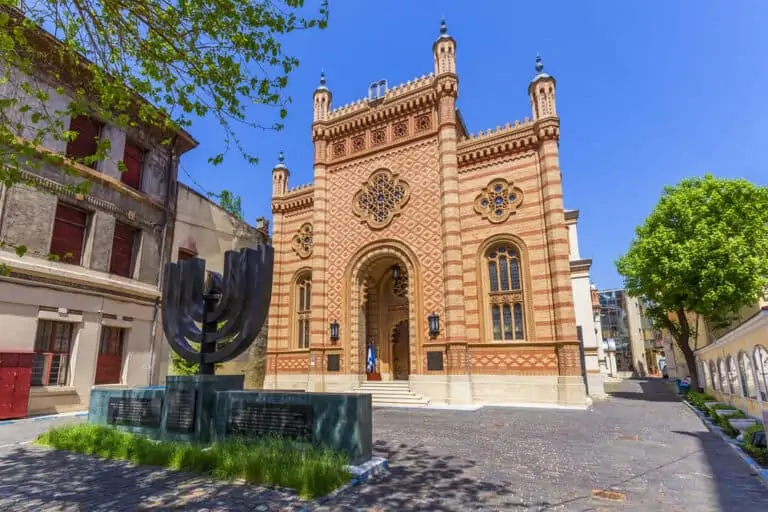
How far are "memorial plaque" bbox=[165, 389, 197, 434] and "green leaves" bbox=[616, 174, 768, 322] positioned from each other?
19.9 meters

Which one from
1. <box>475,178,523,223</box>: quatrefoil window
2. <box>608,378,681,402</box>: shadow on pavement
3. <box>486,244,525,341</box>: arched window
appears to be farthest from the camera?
<box>608,378,681,402</box>: shadow on pavement

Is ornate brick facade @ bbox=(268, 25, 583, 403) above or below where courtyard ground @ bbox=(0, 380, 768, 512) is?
above

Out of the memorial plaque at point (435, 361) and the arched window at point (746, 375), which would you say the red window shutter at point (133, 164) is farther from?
the arched window at point (746, 375)

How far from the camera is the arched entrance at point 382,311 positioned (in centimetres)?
2017

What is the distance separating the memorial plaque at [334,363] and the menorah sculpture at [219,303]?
11.5 meters

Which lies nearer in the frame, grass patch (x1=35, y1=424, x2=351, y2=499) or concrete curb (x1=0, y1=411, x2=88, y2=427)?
grass patch (x1=35, y1=424, x2=351, y2=499)

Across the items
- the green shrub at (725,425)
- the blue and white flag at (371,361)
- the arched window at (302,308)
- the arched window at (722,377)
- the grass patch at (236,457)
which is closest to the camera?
the grass patch at (236,457)

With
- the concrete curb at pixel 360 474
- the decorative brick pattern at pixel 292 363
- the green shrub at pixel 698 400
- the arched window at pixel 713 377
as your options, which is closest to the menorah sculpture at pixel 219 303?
the concrete curb at pixel 360 474

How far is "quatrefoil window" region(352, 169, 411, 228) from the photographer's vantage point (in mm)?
20750

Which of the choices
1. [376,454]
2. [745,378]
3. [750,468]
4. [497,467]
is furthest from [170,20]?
[745,378]

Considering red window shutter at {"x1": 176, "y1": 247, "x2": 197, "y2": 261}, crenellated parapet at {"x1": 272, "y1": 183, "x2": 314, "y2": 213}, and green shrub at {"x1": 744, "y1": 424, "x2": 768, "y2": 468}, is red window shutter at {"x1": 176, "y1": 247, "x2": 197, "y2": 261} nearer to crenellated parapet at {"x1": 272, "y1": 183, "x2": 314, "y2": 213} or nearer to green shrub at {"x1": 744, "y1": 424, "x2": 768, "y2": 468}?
crenellated parapet at {"x1": 272, "y1": 183, "x2": 314, "y2": 213}

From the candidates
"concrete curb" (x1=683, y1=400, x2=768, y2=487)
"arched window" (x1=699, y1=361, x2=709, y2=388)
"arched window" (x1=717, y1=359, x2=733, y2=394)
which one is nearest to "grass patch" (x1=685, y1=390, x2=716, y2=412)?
"arched window" (x1=717, y1=359, x2=733, y2=394)

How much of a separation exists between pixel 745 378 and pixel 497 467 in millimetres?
11792

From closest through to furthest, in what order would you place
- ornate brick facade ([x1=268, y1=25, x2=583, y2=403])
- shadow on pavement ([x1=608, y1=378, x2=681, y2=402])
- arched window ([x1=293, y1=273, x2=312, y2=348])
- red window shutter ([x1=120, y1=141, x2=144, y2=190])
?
red window shutter ([x1=120, y1=141, x2=144, y2=190]), ornate brick facade ([x1=268, y1=25, x2=583, y2=403]), shadow on pavement ([x1=608, y1=378, x2=681, y2=402]), arched window ([x1=293, y1=273, x2=312, y2=348])
